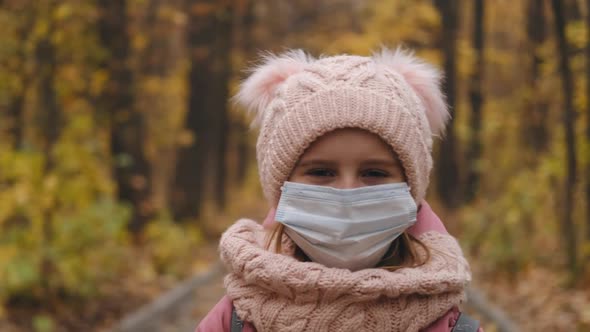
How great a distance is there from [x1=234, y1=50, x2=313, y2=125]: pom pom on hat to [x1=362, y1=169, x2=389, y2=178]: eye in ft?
1.66

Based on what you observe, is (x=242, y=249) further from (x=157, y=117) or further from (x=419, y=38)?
(x=157, y=117)

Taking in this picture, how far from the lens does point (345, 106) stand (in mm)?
3041

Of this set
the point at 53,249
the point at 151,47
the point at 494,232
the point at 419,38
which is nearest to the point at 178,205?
the point at 151,47

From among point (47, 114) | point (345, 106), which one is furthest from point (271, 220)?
point (47, 114)

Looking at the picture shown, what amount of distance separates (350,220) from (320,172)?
0.21 metres

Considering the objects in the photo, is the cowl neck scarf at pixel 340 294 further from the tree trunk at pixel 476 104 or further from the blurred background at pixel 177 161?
the tree trunk at pixel 476 104

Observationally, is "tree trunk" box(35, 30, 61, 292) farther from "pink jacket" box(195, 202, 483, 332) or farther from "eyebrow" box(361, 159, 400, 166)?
"eyebrow" box(361, 159, 400, 166)

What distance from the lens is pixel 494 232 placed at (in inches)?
539

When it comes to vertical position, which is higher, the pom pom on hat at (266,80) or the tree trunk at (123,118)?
the pom pom on hat at (266,80)

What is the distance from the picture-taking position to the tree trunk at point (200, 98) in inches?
811

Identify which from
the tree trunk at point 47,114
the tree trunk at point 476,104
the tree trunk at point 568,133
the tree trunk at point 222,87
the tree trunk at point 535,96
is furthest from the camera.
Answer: the tree trunk at point 222,87

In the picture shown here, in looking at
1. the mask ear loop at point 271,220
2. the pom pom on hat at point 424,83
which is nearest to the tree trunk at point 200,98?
the pom pom on hat at point 424,83

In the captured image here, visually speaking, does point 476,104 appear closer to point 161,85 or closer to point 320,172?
point 161,85

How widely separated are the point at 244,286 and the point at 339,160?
0.54 m
